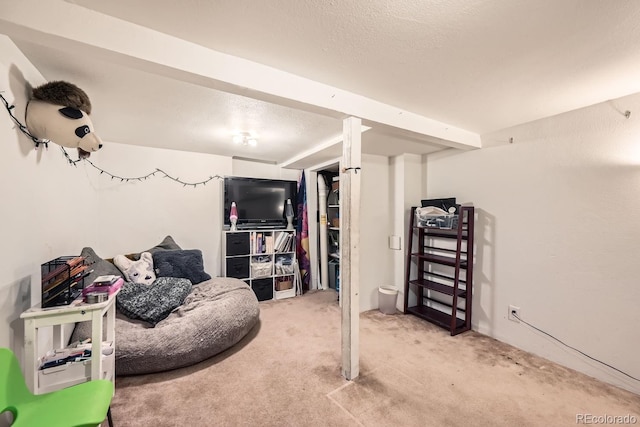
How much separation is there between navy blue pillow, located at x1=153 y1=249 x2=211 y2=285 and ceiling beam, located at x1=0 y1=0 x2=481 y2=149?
6.97 feet

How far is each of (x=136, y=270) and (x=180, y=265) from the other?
16.9 inches

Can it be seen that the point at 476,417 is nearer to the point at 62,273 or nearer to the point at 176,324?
the point at 176,324

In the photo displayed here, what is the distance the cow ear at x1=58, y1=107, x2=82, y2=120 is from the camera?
1.44 m

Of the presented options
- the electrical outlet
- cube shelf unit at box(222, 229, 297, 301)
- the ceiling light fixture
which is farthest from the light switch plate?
the ceiling light fixture

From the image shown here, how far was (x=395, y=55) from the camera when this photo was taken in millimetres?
1424

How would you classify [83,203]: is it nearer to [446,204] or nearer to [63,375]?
[63,375]

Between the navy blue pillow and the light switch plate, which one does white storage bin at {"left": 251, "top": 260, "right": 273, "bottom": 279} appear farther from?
the light switch plate

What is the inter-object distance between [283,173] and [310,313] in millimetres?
2337

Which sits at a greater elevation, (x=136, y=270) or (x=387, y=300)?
(x=136, y=270)

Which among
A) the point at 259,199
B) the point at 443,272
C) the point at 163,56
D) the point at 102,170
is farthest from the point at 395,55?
the point at 102,170

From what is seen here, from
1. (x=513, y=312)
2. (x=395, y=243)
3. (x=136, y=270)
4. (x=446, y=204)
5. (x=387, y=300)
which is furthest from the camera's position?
(x=395, y=243)

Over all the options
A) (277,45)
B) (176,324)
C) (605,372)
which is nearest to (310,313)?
(176,324)

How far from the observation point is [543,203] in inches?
90.6

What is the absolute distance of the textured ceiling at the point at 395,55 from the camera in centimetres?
112
